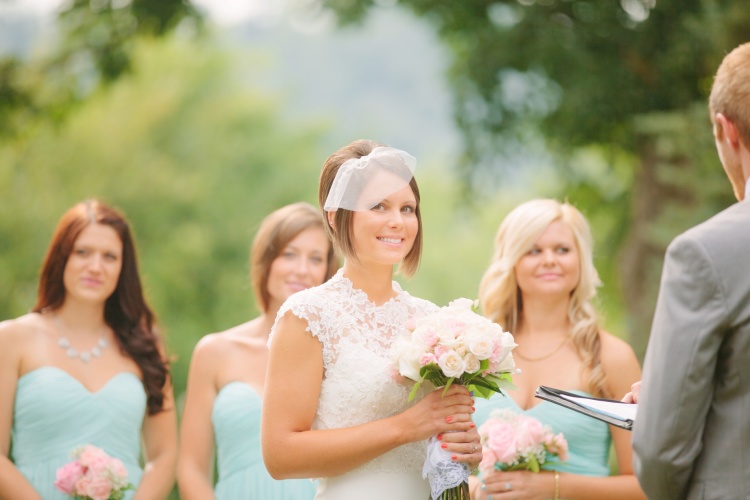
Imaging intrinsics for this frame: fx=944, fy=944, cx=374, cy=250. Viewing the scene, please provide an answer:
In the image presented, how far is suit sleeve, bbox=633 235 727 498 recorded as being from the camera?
3111 millimetres

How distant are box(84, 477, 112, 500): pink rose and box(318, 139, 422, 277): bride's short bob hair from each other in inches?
82.3

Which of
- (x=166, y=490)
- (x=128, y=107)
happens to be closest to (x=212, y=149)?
(x=128, y=107)

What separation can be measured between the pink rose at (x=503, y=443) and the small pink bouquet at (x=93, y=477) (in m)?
2.18

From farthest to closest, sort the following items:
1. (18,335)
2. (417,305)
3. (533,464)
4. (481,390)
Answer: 1. (18,335)
2. (533,464)
3. (417,305)
4. (481,390)

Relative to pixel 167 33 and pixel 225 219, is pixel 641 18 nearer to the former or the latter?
pixel 167 33

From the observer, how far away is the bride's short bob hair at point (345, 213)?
4.36 metres

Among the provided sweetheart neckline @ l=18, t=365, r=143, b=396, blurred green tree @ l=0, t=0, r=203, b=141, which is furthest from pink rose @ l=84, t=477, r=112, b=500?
blurred green tree @ l=0, t=0, r=203, b=141

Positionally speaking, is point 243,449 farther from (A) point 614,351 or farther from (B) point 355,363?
(A) point 614,351

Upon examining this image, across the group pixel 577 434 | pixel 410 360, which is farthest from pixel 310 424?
pixel 577 434

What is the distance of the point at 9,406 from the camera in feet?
19.0

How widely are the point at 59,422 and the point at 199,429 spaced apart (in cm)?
86

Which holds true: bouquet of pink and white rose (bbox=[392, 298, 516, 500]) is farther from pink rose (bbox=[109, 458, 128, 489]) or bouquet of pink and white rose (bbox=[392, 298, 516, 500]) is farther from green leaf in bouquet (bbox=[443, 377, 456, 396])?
pink rose (bbox=[109, 458, 128, 489])


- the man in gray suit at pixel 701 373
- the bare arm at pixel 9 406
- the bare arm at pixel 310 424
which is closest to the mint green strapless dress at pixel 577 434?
the bare arm at pixel 310 424

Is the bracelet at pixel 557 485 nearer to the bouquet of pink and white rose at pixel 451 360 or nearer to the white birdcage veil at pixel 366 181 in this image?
the bouquet of pink and white rose at pixel 451 360
